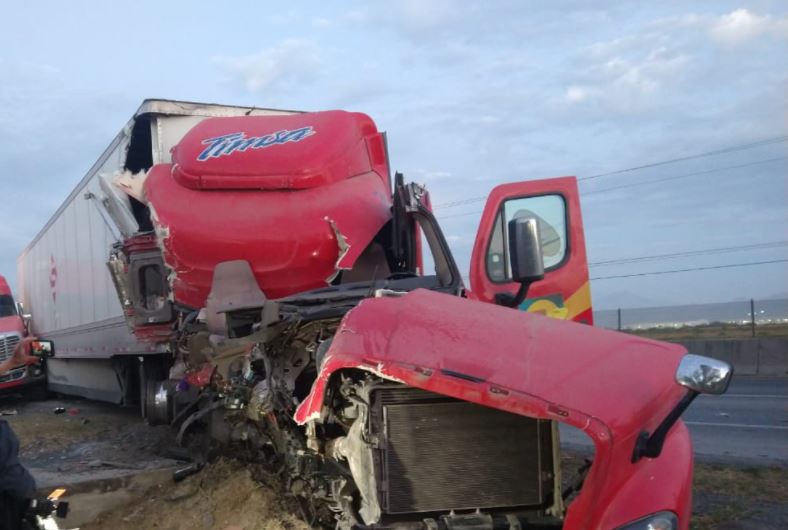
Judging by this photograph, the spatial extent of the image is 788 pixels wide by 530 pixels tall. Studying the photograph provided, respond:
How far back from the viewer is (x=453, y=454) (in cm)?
340

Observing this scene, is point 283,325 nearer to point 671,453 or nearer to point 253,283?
point 253,283

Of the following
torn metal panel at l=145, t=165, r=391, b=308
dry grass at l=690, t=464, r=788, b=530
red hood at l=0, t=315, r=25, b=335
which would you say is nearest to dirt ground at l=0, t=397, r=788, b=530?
dry grass at l=690, t=464, r=788, b=530

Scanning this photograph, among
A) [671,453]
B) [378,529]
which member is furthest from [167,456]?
[671,453]

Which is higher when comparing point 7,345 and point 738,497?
point 7,345

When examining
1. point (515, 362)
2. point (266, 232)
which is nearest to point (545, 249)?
point (266, 232)

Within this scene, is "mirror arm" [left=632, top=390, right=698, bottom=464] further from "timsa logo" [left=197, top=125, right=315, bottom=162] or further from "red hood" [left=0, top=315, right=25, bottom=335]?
"red hood" [left=0, top=315, right=25, bottom=335]

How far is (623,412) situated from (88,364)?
478 inches

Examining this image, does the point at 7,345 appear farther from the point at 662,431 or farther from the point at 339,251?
the point at 662,431

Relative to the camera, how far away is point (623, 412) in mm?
2941

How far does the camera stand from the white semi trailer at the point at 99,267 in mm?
7914

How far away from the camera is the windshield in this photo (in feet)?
55.1

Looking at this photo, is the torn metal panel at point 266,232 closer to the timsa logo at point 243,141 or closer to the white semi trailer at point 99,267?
the timsa logo at point 243,141

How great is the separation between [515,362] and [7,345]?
50.0ft

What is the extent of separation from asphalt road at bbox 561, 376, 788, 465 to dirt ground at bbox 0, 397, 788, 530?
1135mm
